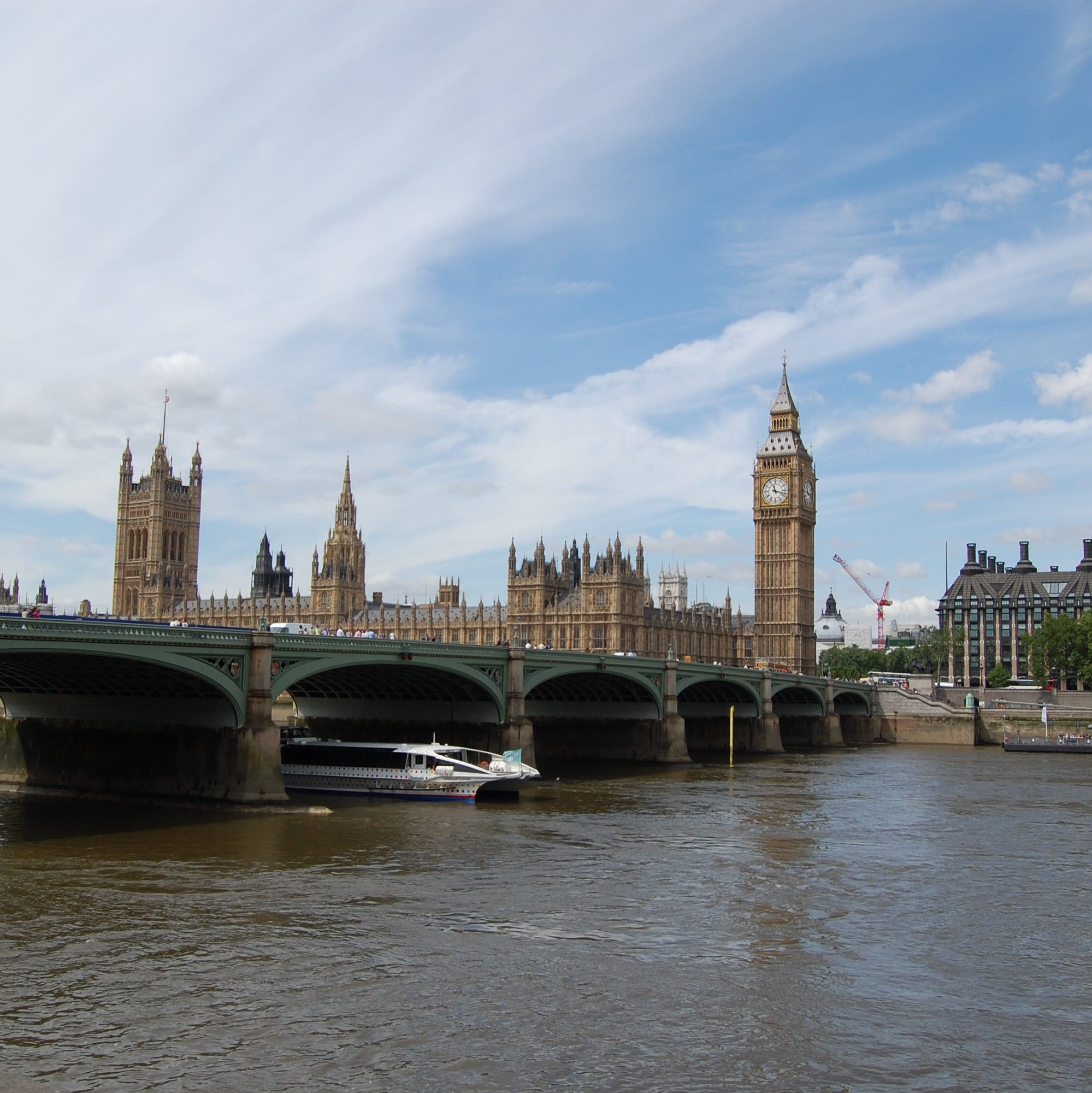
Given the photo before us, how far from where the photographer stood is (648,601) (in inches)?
5684

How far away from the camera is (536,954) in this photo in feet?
80.8

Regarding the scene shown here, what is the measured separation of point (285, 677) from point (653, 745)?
33.6 m

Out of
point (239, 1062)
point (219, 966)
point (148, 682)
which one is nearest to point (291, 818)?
point (148, 682)

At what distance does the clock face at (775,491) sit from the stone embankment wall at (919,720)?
42.5 meters

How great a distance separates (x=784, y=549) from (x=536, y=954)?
135154 mm

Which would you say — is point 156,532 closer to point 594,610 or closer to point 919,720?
point 594,610

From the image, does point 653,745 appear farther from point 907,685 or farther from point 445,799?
point 907,685

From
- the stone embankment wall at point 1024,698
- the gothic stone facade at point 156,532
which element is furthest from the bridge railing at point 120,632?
the gothic stone facade at point 156,532

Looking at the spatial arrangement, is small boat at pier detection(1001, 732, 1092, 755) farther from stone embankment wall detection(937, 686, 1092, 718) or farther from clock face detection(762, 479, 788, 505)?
clock face detection(762, 479, 788, 505)

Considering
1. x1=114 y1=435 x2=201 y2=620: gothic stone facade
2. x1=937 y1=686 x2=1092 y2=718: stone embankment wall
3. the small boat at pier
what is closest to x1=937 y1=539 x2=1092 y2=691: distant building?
x1=937 y1=686 x2=1092 y2=718: stone embankment wall

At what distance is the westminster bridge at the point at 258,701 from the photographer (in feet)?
141

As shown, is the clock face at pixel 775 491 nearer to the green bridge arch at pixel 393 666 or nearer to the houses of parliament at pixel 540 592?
the houses of parliament at pixel 540 592

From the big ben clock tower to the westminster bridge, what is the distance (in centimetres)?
7738

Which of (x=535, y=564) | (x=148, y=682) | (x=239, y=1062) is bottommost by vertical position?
(x=239, y=1062)
